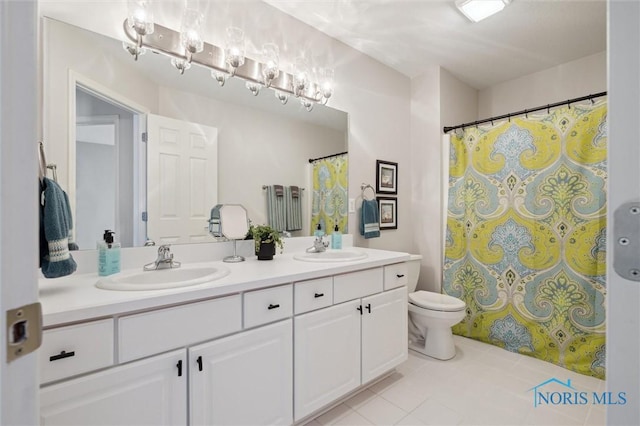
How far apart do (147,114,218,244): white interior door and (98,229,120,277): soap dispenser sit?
0.20 metres

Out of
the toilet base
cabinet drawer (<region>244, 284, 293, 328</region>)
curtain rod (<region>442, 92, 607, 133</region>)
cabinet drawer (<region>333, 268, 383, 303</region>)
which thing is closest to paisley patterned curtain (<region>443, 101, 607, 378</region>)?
curtain rod (<region>442, 92, 607, 133</region>)

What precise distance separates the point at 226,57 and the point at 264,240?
1.08 m

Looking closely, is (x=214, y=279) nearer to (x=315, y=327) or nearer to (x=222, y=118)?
(x=315, y=327)

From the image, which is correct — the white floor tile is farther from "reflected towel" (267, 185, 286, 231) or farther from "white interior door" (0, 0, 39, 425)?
"white interior door" (0, 0, 39, 425)

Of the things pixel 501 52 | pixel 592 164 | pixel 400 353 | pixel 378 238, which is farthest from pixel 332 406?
pixel 501 52

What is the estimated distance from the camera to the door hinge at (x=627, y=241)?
1.21 ft

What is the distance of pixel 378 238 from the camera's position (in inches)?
101

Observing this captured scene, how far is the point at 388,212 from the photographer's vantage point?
2.66 m

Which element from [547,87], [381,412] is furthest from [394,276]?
[547,87]

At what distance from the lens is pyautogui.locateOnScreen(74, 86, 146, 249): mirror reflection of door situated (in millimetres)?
1297

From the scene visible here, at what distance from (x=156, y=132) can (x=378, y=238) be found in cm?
185

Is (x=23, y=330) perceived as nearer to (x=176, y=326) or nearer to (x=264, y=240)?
(x=176, y=326)

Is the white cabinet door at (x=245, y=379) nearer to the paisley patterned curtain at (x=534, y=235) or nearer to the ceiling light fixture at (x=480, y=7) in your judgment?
the paisley patterned curtain at (x=534, y=235)

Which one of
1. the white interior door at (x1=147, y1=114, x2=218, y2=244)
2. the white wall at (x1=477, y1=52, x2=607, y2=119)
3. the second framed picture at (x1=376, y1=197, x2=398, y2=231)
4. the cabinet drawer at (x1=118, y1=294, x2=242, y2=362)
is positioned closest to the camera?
the cabinet drawer at (x1=118, y1=294, x2=242, y2=362)
